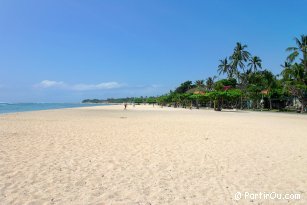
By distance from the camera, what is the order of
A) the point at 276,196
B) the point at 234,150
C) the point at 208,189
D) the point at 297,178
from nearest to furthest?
the point at 276,196, the point at 208,189, the point at 297,178, the point at 234,150

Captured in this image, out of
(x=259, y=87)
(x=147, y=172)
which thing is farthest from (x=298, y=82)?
(x=147, y=172)

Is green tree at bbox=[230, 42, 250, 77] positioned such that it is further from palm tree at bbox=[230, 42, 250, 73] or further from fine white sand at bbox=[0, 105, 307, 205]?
fine white sand at bbox=[0, 105, 307, 205]

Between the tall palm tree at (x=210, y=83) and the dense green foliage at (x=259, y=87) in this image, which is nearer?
the dense green foliage at (x=259, y=87)

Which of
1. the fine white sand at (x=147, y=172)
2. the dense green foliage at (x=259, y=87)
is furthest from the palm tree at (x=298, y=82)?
the fine white sand at (x=147, y=172)

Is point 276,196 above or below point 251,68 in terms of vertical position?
below

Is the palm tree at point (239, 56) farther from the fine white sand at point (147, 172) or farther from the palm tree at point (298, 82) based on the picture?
the fine white sand at point (147, 172)

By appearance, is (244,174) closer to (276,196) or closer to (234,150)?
(276,196)

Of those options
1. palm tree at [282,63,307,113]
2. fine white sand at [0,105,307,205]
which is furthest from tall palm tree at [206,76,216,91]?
fine white sand at [0,105,307,205]

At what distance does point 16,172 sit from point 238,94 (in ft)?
147

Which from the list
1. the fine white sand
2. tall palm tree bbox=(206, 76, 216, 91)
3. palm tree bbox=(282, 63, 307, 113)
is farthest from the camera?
tall palm tree bbox=(206, 76, 216, 91)

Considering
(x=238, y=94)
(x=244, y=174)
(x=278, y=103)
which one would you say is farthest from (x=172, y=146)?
(x=278, y=103)

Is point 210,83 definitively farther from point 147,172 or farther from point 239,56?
point 147,172

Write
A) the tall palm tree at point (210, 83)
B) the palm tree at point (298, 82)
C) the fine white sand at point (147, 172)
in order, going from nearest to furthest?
the fine white sand at point (147, 172), the palm tree at point (298, 82), the tall palm tree at point (210, 83)

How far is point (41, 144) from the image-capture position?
971 cm
